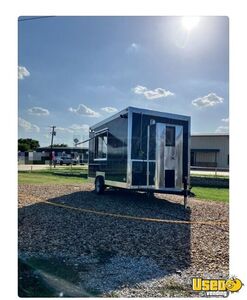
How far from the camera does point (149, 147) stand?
2.80m

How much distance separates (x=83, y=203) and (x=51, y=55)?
4.85 feet

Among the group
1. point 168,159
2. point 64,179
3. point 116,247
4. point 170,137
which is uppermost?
point 170,137

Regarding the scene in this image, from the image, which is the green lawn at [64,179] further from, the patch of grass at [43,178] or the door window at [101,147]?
the door window at [101,147]

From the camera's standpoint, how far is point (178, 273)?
2.00 m

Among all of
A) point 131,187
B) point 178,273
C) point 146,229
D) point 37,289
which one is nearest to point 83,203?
point 131,187

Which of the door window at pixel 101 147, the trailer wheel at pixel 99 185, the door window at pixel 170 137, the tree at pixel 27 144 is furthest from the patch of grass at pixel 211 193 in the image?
the tree at pixel 27 144

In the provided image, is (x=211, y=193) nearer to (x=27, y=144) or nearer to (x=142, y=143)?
(x=142, y=143)

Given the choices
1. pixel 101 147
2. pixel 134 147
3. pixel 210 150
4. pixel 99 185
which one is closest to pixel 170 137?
pixel 134 147

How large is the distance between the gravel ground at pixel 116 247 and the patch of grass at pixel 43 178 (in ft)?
0.23

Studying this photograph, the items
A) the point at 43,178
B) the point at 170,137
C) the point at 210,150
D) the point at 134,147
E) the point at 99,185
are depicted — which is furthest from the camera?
the point at 99,185

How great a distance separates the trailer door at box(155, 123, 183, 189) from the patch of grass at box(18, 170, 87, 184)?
933 mm

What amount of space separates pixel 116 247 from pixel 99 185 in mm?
1314
